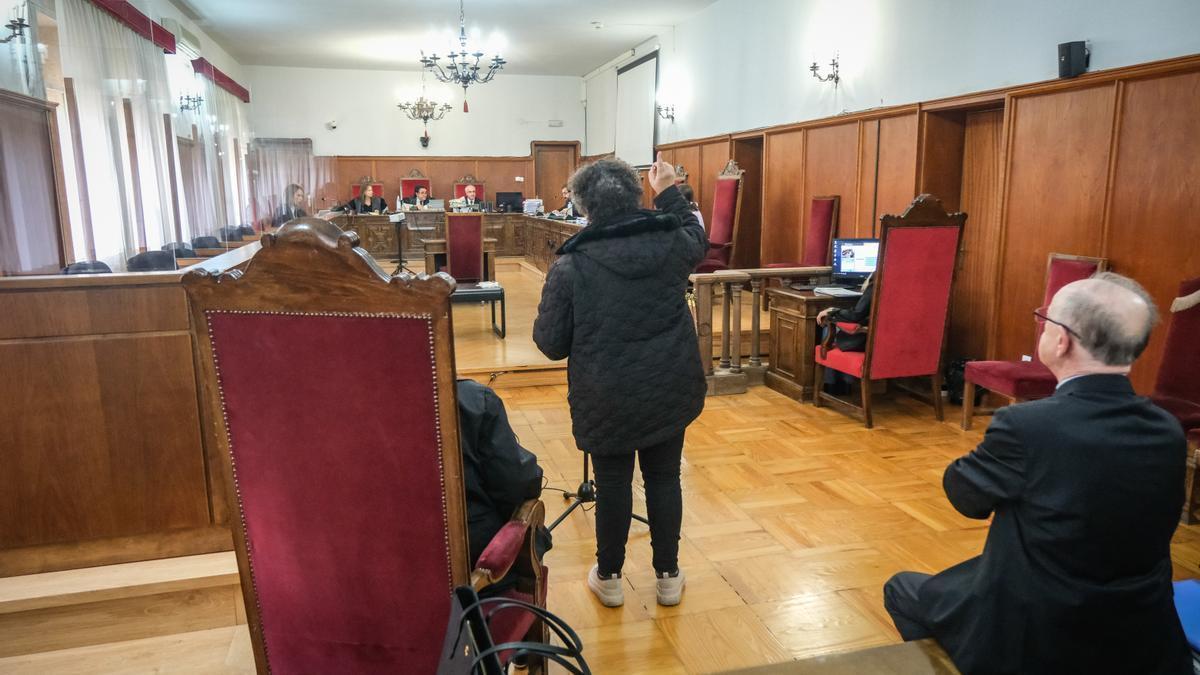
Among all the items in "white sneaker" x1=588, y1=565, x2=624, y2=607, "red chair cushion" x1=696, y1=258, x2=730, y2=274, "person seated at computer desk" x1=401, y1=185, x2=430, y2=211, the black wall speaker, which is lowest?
"white sneaker" x1=588, y1=565, x2=624, y2=607

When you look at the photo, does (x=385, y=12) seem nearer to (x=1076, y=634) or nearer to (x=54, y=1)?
(x=54, y=1)

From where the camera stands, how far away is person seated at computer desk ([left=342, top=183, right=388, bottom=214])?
12.8 metres

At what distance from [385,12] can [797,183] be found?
564 centimetres

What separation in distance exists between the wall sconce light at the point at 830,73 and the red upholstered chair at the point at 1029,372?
2.82 m

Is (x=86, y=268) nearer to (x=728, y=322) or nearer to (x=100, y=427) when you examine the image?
(x=100, y=427)

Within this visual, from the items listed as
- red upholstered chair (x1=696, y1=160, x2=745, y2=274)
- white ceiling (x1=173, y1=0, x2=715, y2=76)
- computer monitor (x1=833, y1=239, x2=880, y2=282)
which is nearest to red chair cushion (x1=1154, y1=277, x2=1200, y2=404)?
computer monitor (x1=833, y1=239, x2=880, y2=282)

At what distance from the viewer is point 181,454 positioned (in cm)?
243

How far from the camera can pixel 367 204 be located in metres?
12.8

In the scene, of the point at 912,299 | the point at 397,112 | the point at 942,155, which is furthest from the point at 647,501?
the point at 397,112

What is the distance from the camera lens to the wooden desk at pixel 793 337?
4699 millimetres

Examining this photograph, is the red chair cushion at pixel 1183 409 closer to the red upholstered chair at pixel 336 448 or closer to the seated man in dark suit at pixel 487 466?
the seated man in dark suit at pixel 487 466

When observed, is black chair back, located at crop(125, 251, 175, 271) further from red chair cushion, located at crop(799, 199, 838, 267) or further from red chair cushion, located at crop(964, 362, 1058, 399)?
red chair cushion, located at crop(799, 199, 838, 267)

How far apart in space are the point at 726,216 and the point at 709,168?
64.3 inches

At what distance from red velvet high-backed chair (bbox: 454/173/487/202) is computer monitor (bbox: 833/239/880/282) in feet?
32.2
